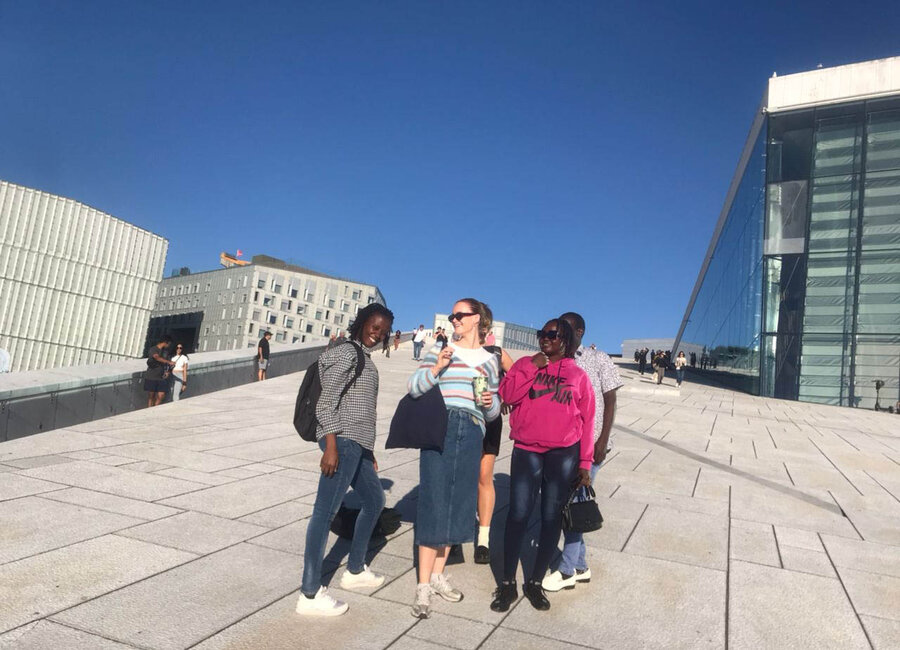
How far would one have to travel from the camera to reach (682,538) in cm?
508

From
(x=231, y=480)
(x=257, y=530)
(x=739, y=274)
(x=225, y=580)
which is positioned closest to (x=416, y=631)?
(x=225, y=580)

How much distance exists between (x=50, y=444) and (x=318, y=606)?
539 centimetres

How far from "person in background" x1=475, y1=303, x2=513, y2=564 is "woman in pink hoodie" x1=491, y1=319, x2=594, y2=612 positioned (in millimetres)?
356

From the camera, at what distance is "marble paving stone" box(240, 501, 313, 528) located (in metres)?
4.89

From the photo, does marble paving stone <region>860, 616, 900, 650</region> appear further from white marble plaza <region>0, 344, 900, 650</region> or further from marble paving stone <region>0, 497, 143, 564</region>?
marble paving stone <region>0, 497, 143, 564</region>

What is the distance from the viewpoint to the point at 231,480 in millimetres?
6121

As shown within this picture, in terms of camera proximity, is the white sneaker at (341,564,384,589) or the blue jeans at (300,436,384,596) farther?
the white sneaker at (341,564,384,589)

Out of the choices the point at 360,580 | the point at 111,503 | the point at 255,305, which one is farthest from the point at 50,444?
the point at 255,305

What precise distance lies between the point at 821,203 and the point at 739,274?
9212 millimetres

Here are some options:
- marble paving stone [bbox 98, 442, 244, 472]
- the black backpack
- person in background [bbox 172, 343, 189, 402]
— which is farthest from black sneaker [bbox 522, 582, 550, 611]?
person in background [bbox 172, 343, 189, 402]

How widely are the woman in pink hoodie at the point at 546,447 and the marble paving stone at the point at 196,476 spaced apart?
3423 mm

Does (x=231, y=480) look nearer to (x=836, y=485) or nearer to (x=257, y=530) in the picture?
(x=257, y=530)

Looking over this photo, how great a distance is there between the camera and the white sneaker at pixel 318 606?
3291 millimetres

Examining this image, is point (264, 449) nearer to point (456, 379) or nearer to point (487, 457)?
point (487, 457)
